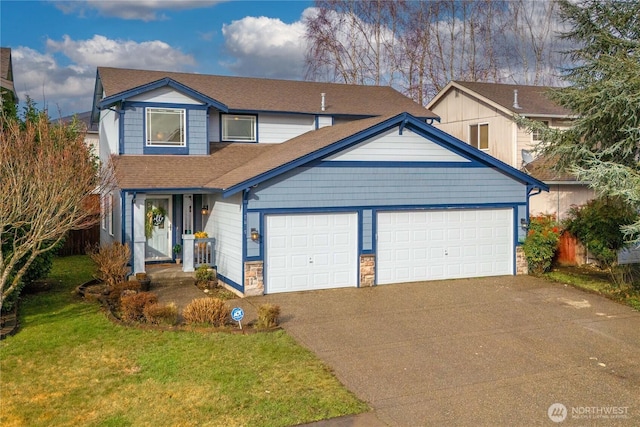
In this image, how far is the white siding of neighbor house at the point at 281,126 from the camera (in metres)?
20.1

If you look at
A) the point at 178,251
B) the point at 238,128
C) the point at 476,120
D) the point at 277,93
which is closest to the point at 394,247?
the point at 178,251

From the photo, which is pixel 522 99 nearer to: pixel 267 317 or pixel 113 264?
pixel 267 317

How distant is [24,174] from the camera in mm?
10266

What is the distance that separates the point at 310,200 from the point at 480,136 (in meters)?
12.1

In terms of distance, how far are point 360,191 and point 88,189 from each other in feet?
22.3

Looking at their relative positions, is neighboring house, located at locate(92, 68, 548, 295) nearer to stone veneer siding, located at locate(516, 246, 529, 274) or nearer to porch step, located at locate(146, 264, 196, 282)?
stone veneer siding, located at locate(516, 246, 529, 274)

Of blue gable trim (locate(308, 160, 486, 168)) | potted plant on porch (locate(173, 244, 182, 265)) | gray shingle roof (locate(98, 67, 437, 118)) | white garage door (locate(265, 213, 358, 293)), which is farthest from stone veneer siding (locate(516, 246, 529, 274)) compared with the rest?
potted plant on porch (locate(173, 244, 182, 265))

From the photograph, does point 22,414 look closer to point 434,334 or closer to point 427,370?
A: point 427,370

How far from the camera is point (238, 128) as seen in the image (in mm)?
19859

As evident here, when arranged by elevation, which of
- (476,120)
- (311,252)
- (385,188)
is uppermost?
(476,120)

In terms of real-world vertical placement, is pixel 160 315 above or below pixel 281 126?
below

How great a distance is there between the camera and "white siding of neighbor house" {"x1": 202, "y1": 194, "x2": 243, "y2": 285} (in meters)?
14.2

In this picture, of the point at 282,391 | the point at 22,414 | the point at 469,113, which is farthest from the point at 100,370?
the point at 469,113

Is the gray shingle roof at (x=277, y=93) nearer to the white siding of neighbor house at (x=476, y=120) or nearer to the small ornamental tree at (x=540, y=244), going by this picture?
the white siding of neighbor house at (x=476, y=120)
